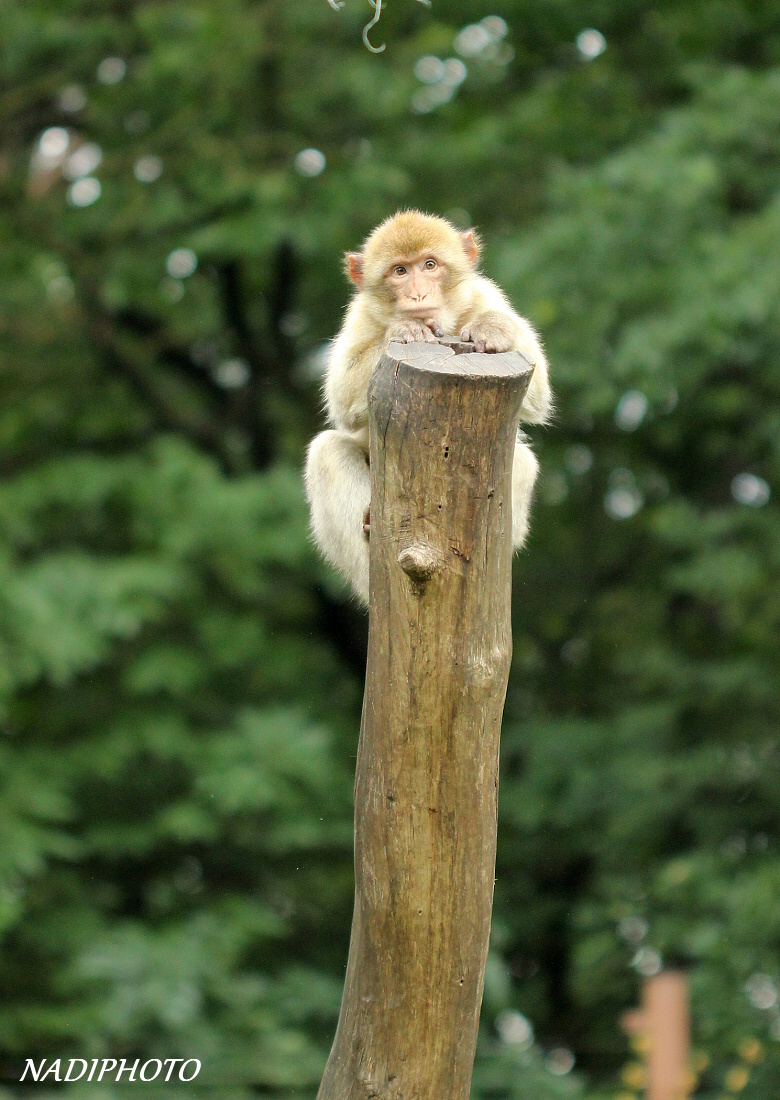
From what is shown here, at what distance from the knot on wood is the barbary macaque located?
98cm

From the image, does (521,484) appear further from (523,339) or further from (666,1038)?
(666,1038)

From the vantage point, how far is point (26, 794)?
7.88m

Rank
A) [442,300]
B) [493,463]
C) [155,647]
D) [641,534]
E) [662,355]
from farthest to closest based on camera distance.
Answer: [641,534]
[155,647]
[662,355]
[442,300]
[493,463]

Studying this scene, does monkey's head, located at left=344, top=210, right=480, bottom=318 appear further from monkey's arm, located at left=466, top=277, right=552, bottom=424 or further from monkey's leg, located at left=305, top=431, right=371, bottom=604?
monkey's leg, located at left=305, top=431, right=371, bottom=604

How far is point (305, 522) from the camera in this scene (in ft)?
27.6

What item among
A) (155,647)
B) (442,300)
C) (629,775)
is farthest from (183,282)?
(442,300)

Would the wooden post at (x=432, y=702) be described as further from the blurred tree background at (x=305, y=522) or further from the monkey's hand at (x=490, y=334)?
the blurred tree background at (x=305, y=522)

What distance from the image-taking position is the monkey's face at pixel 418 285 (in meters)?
4.18

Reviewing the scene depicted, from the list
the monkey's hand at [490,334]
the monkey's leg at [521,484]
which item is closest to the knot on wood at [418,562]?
the monkey's hand at [490,334]

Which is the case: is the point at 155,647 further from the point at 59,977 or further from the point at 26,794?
the point at 59,977

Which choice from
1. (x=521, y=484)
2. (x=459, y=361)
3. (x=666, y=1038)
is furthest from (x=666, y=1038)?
(x=459, y=361)

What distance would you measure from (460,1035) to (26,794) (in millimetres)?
5081

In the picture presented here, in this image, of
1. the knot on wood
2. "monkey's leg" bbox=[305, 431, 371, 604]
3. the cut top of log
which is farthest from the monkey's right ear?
the knot on wood

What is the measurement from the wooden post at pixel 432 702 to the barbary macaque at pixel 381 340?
0.89 metres
